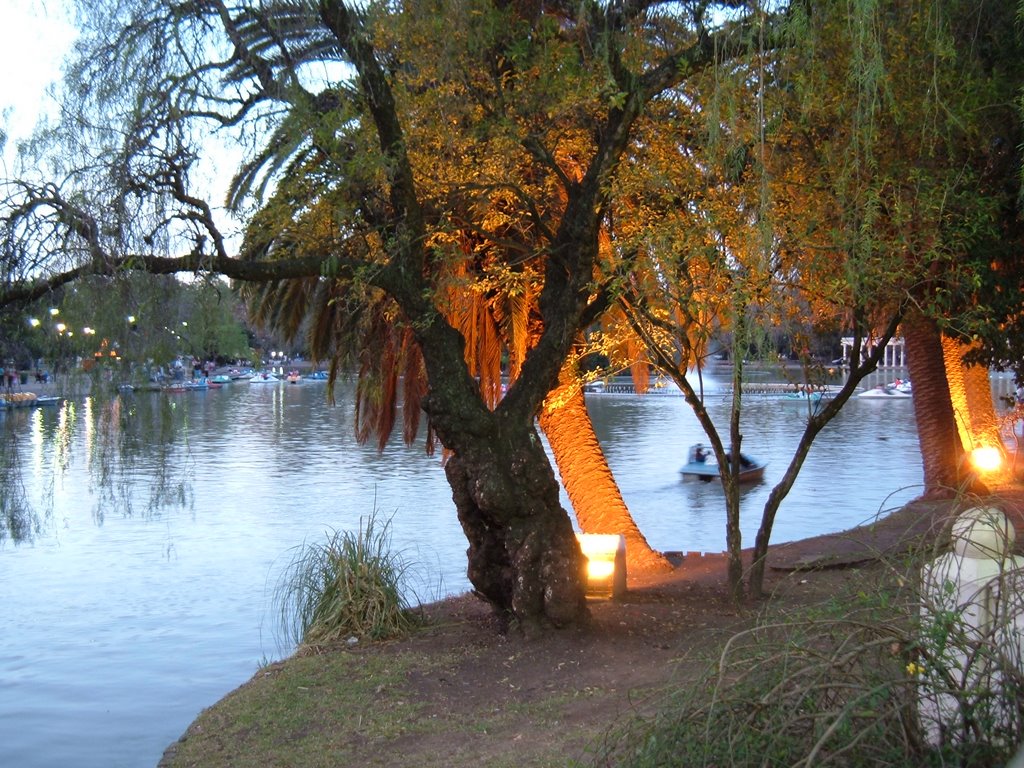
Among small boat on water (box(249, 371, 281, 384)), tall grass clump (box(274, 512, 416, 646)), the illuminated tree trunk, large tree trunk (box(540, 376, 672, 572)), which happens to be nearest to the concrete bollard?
tall grass clump (box(274, 512, 416, 646))

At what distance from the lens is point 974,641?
3.66m

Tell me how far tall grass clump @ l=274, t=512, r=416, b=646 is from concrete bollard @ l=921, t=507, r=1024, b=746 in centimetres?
686

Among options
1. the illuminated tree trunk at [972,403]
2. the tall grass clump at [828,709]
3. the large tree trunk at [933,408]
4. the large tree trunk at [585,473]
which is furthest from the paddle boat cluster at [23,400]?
the illuminated tree trunk at [972,403]

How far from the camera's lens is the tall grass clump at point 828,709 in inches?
141

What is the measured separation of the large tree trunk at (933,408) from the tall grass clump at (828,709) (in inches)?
503

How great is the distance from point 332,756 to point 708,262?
4.94m

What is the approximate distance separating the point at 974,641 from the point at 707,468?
80.9 ft

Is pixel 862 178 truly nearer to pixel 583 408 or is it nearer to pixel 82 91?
pixel 583 408

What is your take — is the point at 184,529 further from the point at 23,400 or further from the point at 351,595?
the point at 351,595

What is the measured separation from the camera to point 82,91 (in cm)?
875

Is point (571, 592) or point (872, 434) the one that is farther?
point (872, 434)

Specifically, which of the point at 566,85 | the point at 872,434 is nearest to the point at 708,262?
the point at 566,85

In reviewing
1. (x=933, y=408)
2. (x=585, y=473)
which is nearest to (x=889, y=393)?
(x=933, y=408)

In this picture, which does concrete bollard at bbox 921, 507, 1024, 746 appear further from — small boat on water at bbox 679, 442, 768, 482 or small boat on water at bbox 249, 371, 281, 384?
small boat on water at bbox 249, 371, 281, 384
